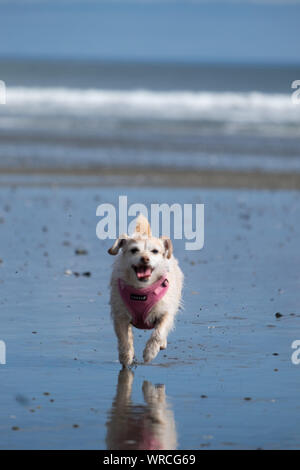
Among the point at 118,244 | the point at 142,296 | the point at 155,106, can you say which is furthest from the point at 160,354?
the point at 155,106

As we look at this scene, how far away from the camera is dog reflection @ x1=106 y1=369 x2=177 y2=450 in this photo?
4.96 metres

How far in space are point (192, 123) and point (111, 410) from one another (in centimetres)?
2821

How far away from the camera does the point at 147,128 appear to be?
100ft

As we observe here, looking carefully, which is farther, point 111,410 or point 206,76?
point 206,76

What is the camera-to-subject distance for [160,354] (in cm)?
701

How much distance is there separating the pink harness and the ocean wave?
28074 mm

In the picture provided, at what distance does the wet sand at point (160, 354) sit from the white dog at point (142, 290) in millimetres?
197

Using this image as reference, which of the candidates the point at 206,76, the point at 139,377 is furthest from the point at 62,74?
the point at 139,377

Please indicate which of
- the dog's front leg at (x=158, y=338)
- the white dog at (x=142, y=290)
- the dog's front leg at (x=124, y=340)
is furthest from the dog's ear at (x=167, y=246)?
the dog's front leg at (x=124, y=340)

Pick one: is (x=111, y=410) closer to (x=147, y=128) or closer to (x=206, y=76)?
(x=147, y=128)

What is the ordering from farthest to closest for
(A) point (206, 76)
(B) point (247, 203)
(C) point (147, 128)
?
1. (A) point (206, 76)
2. (C) point (147, 128)
3. (B) point (247, 203)

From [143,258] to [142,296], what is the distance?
37cm

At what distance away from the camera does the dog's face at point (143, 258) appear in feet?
21.5

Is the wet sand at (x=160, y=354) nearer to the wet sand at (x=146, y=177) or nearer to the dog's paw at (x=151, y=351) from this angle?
the dog's paw at (x=151, y=351)
